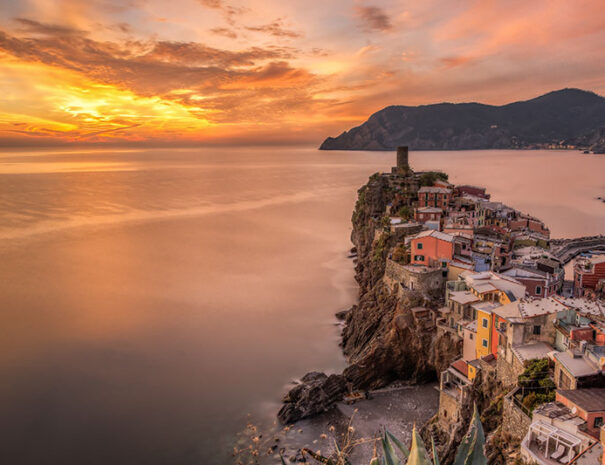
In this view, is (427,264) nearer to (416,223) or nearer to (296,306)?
(416,223)

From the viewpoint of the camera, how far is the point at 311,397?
1717 cm

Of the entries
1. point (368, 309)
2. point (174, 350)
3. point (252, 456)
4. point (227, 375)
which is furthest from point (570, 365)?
point (174, 350)

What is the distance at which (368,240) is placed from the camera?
32906 mm

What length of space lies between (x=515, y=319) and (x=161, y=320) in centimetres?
2164

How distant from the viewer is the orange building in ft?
69.3

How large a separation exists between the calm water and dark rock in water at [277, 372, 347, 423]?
1.38 metres

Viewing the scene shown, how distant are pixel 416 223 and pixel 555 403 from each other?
17872mm

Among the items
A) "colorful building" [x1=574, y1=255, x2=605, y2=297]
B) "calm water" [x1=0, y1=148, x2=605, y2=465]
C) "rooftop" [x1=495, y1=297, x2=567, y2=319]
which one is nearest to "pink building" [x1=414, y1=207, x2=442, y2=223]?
"calm water" [x1=0, y1=148, x2=605, y2=465]

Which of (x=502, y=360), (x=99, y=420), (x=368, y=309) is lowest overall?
(x=99, y=420)

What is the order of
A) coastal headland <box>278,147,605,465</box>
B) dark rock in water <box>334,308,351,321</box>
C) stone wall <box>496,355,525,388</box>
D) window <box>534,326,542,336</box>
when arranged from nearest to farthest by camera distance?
stone wall <box>496,355,525,388</box>
coastal headland <box>278,147,605,465</box>
window <box>534,326,542,336</box>
dark rock in water <box>334,308,351,321</box>


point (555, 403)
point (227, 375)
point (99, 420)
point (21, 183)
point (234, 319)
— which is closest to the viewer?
point (555, 403)

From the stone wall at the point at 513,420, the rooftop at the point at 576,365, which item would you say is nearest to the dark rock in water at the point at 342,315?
the stone wall at the point at 513,420

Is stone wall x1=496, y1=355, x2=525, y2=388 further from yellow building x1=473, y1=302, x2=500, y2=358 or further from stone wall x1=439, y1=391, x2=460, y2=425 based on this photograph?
stone wall x1=439, y1=391, x2=460, y2=425

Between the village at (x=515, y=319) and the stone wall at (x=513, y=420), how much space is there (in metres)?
0.03
